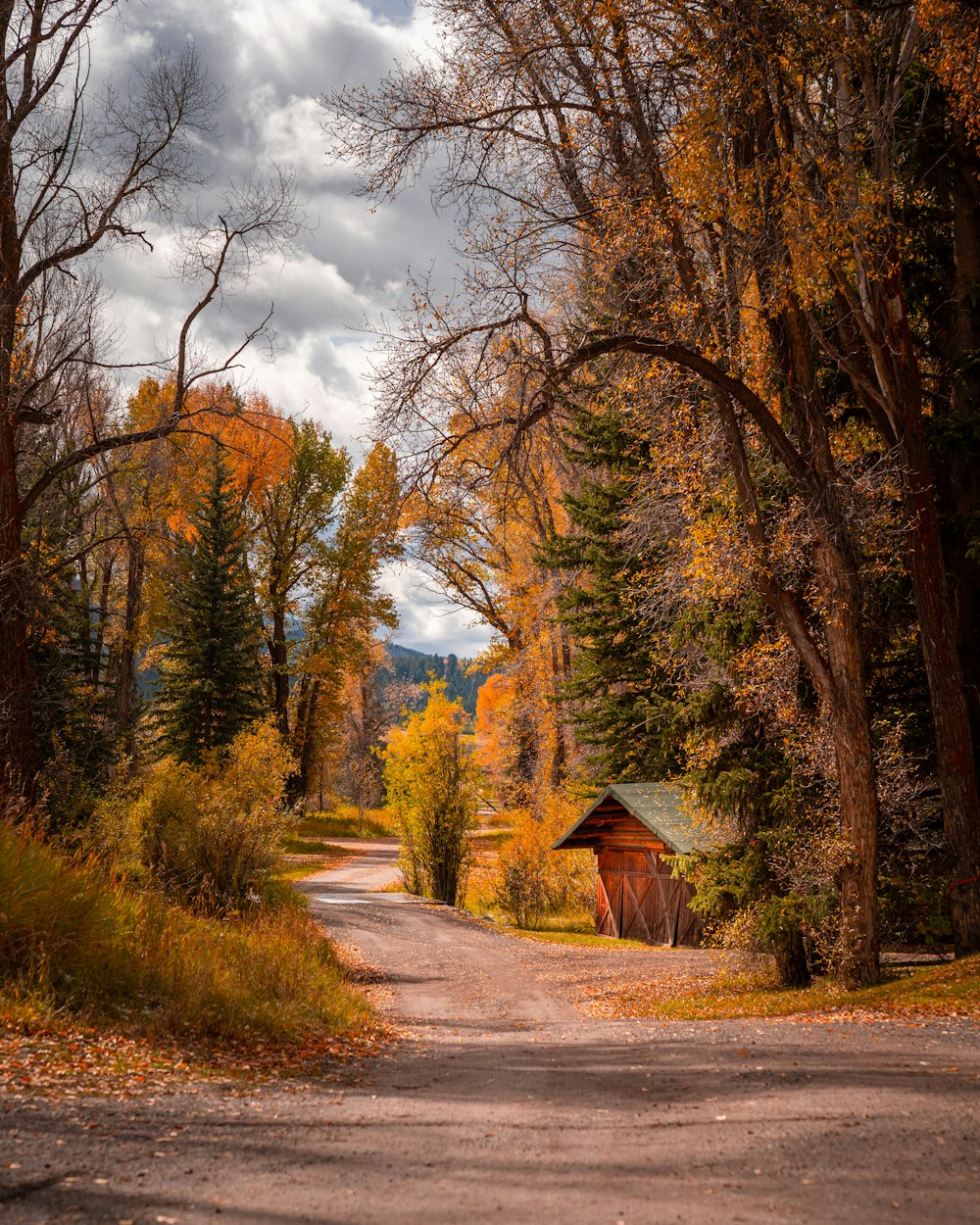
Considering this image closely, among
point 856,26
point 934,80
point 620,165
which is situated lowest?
point 620,165

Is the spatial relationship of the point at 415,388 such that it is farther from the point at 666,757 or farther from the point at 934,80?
the point at 666,757

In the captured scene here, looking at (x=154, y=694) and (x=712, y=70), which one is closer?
(x=712, y=70)

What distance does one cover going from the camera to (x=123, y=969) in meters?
8.56

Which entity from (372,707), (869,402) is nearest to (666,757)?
(869,402)

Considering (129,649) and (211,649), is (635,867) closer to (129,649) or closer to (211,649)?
(129,649)

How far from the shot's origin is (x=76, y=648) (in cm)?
3020

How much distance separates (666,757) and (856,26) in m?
16.0

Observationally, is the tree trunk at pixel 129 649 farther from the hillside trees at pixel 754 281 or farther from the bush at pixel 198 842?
the hillside trees at pixel 754 281

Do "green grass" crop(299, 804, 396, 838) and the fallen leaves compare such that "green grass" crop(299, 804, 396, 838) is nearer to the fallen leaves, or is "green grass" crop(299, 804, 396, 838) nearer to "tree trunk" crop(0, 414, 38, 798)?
"tree trunk" crop(0, 414, 38, 798)

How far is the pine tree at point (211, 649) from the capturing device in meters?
33.5

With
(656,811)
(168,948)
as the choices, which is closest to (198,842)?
(168,948)

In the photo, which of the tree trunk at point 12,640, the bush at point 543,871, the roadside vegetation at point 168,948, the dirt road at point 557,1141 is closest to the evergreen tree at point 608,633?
the bush at point 543,871

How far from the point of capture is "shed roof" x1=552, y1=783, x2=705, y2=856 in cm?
1944

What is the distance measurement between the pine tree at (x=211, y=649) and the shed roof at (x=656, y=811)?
1461 cm
